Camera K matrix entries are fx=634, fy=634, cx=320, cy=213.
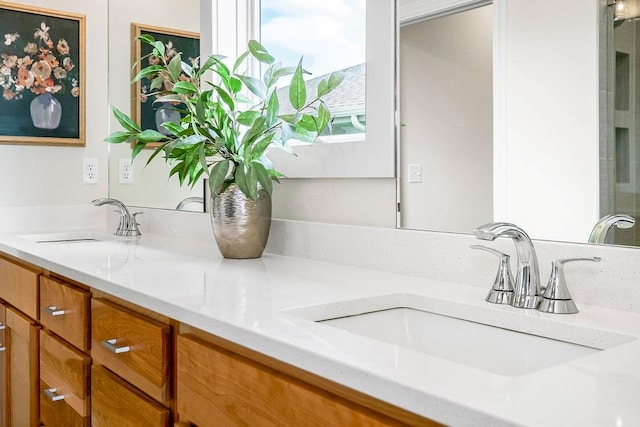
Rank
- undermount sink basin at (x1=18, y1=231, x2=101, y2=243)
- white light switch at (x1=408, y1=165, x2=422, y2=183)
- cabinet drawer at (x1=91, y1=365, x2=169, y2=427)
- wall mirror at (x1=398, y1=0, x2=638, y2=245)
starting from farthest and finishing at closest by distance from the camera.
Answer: undermount sink basin at (x1=18, y1=231, x2=101, y2=243)
white light switch at (x1=408, y1=165, x2=422, y2=183)
cabinet drawer at (x1=91, y1=365, x2=169, y2=427)
wall mirror at (x1=398, y1=0, x2=638, y2=245)

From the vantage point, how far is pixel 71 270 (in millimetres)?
1480

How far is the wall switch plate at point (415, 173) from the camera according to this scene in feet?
4.60

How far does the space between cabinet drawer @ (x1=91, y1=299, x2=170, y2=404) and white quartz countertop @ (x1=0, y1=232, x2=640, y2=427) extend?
46 mm

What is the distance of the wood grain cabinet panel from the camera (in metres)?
0.75

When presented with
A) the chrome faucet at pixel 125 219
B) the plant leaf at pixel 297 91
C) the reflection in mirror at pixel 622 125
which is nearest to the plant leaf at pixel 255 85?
the plant leaf at pixel 297 91

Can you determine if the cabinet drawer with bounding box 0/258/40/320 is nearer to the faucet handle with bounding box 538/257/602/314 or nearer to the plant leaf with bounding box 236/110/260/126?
the plant leaf with bounding box 236/110/260/126

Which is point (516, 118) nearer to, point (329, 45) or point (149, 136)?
point (329, 45)

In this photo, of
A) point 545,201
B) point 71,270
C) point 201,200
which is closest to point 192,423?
point 71,270

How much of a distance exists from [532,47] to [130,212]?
1.84 metres

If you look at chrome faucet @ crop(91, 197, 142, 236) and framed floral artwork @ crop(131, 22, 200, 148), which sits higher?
framed floral artwork @ crop(131, 22, 200, 148)

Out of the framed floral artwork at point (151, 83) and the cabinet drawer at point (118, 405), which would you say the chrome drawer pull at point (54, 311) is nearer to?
the cabinet drawer at point (118, 405)

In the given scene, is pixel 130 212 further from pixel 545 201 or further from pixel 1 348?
pixel 545 201

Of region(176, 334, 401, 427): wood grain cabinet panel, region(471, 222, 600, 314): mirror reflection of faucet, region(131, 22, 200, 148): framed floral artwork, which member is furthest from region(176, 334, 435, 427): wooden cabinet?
region(131, 22, 200, 148): framed floral artwork

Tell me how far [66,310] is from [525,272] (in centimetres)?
108
